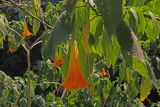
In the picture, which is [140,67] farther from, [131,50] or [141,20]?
[141,20]

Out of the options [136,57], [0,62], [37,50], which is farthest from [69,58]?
[0,62]

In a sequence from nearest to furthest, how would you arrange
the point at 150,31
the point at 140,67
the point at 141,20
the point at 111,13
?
the point at 111,13 < the point at 140,67 < the point at 141,20 < the point at 150,31

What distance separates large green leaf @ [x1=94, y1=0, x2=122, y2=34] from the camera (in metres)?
0.80

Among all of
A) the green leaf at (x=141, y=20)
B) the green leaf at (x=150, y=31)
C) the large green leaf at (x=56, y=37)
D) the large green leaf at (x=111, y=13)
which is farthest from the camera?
the green leaf at (x=150, y=31)

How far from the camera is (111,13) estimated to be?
0.80m

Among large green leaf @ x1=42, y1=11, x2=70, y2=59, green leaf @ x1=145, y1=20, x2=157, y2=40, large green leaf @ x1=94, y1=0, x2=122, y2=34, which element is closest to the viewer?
large green leaf @ x1=94, y1=0, x2=122, y2=34

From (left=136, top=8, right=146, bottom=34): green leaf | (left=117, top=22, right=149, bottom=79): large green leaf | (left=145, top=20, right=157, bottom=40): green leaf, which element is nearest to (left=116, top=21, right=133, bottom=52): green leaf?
(left=117, top=22, right=149, bottom=79): large green leaf

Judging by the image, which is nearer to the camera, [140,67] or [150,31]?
[140,67]

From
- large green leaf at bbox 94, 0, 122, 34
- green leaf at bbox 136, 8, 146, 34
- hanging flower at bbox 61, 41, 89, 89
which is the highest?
large green leaf at bbox 94, 0, 122, 34

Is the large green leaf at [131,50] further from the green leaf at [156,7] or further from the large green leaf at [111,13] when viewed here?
the green leaf at [156,7]

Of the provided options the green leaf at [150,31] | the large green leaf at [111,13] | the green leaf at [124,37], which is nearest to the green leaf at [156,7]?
the green leaf at [150,31]

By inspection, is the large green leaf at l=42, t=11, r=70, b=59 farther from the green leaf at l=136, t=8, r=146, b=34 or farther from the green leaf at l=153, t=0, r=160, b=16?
the green leaf at l=153, t=0, r=160, b=16

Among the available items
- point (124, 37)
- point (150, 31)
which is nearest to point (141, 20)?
point (150, 31)

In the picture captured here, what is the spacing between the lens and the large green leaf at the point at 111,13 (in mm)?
804
